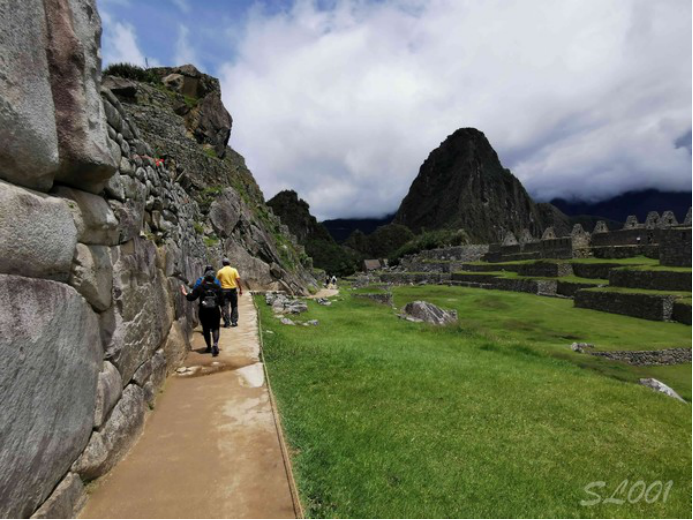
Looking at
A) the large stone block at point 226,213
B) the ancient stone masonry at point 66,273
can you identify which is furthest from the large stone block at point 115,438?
the large stone block at point 226,213

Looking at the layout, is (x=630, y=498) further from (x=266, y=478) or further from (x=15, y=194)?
(x=15, y=194)

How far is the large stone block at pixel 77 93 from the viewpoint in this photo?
3654 mm

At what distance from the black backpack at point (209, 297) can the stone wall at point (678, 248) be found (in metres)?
7.32

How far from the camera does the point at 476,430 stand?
5727mm

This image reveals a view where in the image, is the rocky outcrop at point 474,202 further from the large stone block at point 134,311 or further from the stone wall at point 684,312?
the stone wall at point 684,312

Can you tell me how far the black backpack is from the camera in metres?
7.86

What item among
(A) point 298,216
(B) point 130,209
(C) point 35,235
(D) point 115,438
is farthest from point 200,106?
(A) point 298,216

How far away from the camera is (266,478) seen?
136 inches

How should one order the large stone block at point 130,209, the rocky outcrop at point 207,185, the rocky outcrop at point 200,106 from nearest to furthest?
the large stone block at point 130,209
the rocky outcrop at point 207,185
the rocky outcrop at point 200,106

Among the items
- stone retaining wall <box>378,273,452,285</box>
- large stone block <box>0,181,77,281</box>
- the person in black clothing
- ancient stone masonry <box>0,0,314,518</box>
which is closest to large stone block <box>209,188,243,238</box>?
the person in black clothing

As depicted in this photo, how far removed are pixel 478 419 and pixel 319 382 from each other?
2991 millimetres

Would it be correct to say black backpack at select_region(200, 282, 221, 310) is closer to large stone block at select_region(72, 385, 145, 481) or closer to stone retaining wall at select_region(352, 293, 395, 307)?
large stone block at select_region(72, 385, 145, 481)

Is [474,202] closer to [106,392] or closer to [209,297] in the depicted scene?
[209,297]

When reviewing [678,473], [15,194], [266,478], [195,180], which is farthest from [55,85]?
[195,180]
